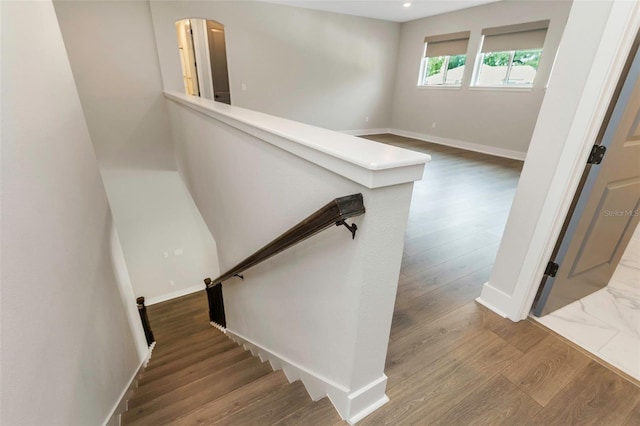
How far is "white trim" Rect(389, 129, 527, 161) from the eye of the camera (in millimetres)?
5672

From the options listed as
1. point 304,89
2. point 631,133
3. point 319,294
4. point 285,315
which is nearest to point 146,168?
point 304,89

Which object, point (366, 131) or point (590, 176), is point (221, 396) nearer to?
point (590, 176)

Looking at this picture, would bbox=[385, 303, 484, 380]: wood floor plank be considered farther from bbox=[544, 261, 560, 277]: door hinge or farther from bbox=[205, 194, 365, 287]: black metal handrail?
bbox=[205, 194, 365, 287]: black metal handrail

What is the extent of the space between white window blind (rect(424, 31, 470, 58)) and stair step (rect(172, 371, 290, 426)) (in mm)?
7035

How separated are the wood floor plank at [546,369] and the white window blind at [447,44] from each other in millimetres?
6309

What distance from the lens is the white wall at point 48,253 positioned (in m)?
0.87

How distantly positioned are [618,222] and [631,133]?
0.61 m

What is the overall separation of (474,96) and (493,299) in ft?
18.2

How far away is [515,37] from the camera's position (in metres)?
5.28

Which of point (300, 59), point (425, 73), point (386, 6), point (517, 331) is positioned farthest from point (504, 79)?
point (517, 331)

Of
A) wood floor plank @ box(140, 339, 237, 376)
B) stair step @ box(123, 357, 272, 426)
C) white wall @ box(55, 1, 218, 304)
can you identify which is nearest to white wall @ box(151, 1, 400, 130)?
white wall @ box(55, 1, 218, 304)

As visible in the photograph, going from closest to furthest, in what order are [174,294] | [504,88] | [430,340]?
[430,340], [174,294], [504,88]

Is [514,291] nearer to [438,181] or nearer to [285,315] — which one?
[285,315]

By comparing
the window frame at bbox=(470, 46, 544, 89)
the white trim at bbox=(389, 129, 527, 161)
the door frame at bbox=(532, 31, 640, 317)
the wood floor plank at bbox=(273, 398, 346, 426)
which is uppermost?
the window frame at bbox=(470, 46, 544, 89)
